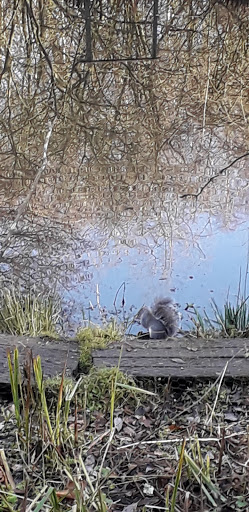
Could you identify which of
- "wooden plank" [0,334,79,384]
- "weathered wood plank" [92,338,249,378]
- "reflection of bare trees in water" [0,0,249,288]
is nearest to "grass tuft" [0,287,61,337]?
"wooden plank" [0,334,79,384]

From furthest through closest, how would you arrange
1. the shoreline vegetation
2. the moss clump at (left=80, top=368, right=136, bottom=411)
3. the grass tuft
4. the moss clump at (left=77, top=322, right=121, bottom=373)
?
the grass tuft
the moss clump at (left=77, top=322, right=121, bottom=373)
the moss clump at (left=80, top=368, right=136, bottom=411)
the shoreline vegetation

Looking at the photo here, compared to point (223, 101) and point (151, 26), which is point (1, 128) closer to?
point (223, 101)

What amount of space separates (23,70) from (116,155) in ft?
4.30

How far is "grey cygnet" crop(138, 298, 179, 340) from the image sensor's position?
1627 millimetres

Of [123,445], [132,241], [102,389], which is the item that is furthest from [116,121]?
[123,445]

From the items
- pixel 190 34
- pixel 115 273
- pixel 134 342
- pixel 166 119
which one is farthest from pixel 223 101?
pixel 134 342

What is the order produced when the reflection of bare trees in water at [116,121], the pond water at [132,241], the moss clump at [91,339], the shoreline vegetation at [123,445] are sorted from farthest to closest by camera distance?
the reflection of bare trees in water at [116,121] → the pond water at [132,241] → the moss clump at [91,339] → the shoreline vegetation at [123,445]

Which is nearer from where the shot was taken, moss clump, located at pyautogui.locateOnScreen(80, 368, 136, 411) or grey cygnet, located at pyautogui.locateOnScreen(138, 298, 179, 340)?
moss clump, located at pyautogui.locateOnScreen(80, 368, 136, 411)

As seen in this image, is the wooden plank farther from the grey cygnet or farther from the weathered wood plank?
the grey cygnet

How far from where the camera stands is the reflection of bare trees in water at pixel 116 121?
241cm

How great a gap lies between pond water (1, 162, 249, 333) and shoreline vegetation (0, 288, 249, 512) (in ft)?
1.82

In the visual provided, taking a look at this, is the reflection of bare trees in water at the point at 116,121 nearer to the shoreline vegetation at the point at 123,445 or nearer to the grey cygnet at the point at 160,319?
the grey cygnet at the point at 160,319

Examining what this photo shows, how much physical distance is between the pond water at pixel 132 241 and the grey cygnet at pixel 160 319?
0.15 feet

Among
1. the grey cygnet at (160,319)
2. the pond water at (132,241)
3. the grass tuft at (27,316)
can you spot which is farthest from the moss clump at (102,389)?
the pond water at (132,241)
